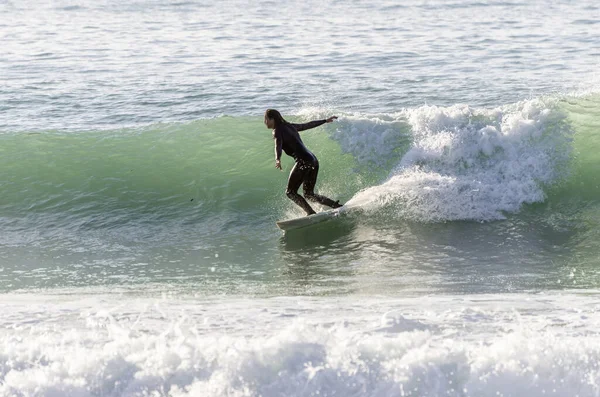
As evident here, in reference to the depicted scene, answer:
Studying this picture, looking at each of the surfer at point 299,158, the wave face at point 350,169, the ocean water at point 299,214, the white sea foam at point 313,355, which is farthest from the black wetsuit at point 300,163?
the white sea foam at point 313,355

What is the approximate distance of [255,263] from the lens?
909 centimetres

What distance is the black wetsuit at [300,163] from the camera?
32.1 feet

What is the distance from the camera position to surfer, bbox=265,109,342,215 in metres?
9.73

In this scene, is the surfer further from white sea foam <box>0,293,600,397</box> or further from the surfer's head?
white sea foam <box>0,293,600,397</box>

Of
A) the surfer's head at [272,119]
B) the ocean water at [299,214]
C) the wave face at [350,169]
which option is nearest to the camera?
the ocean water at [299,214]

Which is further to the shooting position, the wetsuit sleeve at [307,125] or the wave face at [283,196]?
the wetsuit sleeve at [307,125]

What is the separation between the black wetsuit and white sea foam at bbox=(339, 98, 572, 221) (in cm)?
68

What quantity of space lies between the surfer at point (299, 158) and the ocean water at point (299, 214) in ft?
1.24

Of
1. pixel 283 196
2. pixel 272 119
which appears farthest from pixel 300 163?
pixel 283 196

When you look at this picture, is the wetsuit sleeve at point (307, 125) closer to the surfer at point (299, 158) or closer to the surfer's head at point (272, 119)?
the surfer at point (299, 158)

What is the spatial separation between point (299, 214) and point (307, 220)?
82cm

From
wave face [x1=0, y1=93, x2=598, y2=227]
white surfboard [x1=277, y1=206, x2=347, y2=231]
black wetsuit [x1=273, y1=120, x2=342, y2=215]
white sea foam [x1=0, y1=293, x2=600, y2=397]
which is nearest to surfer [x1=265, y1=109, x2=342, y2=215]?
black wetsuit [x1=273, y1=120, x2=342, y2=215]


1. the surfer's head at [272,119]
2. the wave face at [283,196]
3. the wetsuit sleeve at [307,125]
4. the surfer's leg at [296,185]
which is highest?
the surfer's head at [272,119]

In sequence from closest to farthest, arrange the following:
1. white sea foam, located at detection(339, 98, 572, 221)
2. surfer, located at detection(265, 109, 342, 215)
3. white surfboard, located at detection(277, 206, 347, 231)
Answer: surfer, located at detection(265, 109, 342, 215) < white surfboard, located at detection(277, 206, 347, 231) < white sea foam, located at detection(339, 98, 572, 221)
